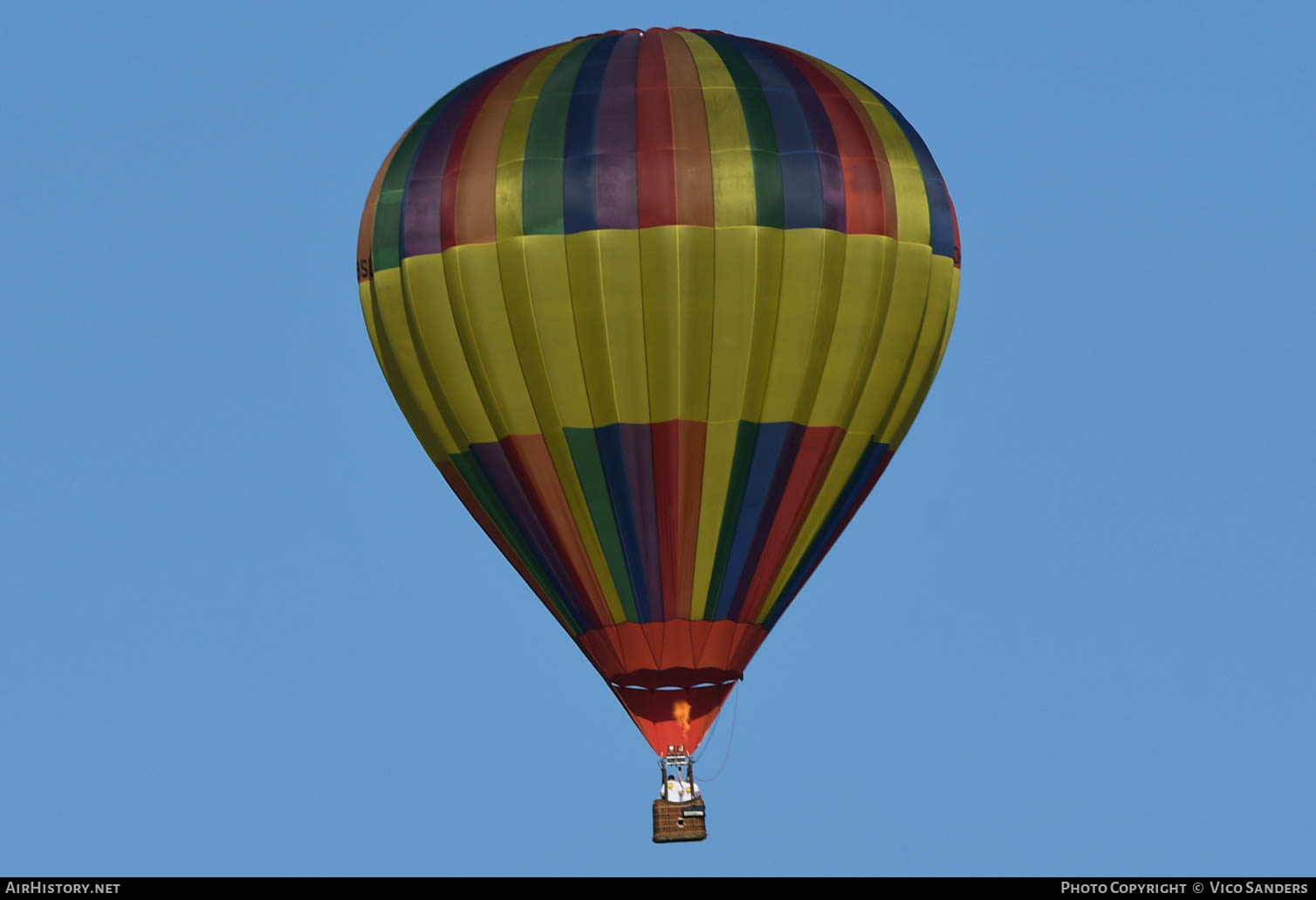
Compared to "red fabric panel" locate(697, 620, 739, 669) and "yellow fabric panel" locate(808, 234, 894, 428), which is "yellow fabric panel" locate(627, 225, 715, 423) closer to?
"yellow fabric panel" locate(808, 234, 894, 428)

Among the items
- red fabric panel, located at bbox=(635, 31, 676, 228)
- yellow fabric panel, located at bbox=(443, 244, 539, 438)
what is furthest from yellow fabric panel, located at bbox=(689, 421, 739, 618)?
red fabric panel, located at bbox=(635, 31, 676, 228)

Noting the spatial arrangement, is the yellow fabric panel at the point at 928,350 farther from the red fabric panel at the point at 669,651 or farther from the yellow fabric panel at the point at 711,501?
the red fabric panel at the point at 669,651

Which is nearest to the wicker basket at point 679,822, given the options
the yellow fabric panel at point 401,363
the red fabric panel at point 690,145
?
the yellow fabric panel at point 401,363

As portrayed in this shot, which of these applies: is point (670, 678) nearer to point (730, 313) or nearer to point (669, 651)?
point (669, 651)

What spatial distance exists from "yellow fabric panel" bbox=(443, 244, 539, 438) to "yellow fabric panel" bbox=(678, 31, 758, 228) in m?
2.48

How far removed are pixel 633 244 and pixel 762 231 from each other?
1.37 meters

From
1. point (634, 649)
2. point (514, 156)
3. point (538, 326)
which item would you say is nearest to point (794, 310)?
point (538, 326)

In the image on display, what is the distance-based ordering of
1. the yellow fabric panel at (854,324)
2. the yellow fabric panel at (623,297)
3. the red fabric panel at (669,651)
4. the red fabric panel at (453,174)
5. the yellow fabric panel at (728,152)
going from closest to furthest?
1. the yellow fabric panel at (623,297)
2. the yellow fabric panel at (728,152)
3. the yellow fabric panel at (854,324)
4. the red fabric panel at (453,174)
5. the red fabric panel at (669,651)

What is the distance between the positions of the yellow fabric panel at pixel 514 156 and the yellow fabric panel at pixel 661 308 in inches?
46.7

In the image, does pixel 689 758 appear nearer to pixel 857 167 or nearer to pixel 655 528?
pixel 655 528

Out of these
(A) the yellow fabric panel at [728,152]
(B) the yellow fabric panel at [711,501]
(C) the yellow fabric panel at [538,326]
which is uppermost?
(A) the yellow fabric panel at [728,152]

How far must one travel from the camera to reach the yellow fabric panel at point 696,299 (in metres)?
42.7

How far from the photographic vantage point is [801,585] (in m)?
44.6

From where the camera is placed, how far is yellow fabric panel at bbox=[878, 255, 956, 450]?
4441 cm
